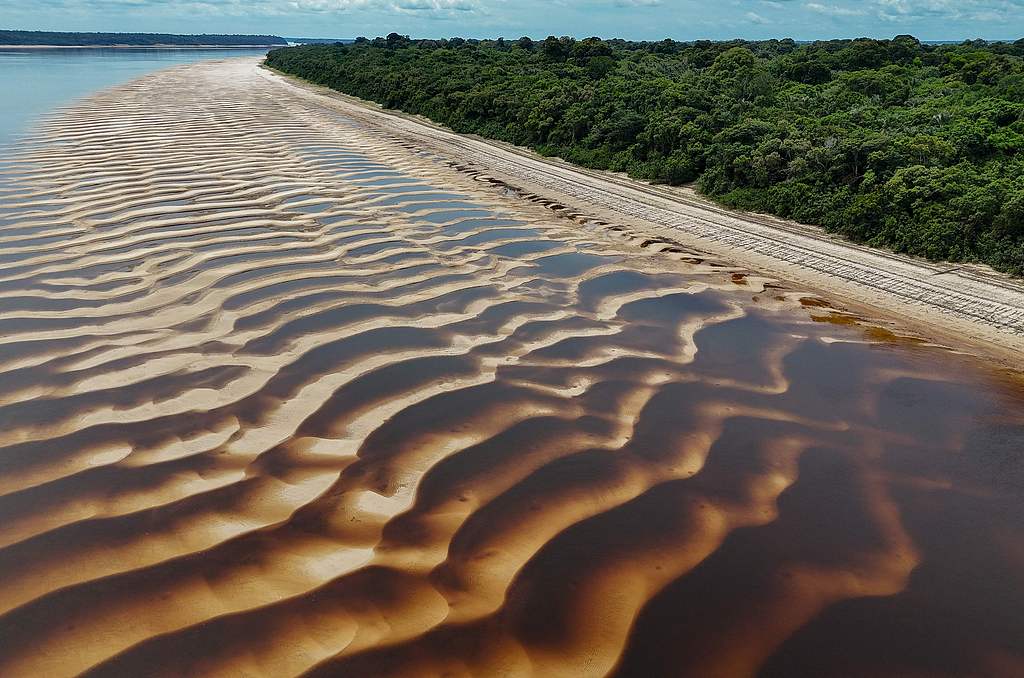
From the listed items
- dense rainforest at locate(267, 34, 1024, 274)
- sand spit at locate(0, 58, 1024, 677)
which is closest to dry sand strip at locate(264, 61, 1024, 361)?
dense rainforest at locate(267, 34, 1024, 274)

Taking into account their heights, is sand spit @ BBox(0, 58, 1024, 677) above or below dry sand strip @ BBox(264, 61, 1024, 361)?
below

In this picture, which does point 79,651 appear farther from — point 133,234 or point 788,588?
point 133,234

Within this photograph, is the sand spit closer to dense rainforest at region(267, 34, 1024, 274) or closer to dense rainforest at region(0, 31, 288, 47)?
dense rainforest at region(267, 34, 1024, 274)

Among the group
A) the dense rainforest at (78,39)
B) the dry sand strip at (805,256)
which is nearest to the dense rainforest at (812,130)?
the dry sand strip at (805,256)

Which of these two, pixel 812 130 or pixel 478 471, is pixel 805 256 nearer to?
pixel 812 130

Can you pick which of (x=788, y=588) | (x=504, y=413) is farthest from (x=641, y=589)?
(x=504, y=413)
